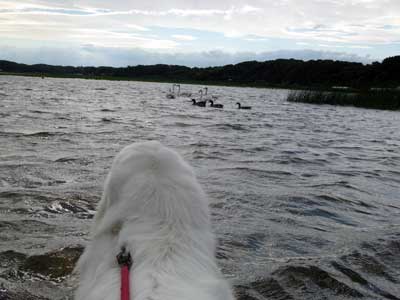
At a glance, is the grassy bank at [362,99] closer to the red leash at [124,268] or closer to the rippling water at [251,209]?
the rippling water at [251,209]

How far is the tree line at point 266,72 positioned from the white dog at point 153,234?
80479mm

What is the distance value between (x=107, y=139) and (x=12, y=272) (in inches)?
334

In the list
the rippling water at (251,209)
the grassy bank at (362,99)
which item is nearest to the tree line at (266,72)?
the grassy bank at (362,99)

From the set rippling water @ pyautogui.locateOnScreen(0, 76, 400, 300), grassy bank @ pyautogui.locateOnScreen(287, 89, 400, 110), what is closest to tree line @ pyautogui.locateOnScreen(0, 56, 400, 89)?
grassy bank @ pyautogui.locateOnScreen(287, 89, 400, 110)

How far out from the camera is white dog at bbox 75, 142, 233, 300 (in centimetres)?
188

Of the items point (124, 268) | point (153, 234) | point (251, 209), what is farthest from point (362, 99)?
point (124, 268)

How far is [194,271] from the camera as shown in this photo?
2.00 metres

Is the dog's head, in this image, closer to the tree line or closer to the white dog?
the white dog

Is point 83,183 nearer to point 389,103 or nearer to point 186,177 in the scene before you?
point 186,177

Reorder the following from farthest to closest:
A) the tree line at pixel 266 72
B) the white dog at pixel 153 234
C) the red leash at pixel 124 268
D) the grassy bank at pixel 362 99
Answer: the tree line at pixel 266 72, the grassy bank at pixel 362 99, the white dog at pixel 153 234, the red leash at pixel 124 268

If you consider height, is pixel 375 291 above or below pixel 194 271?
below

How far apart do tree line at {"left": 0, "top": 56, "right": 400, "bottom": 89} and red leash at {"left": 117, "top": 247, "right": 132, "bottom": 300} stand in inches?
3187

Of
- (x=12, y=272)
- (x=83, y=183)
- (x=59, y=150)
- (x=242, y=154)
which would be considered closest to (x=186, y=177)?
(x=12, y=272)

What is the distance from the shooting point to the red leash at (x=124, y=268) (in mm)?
1743
